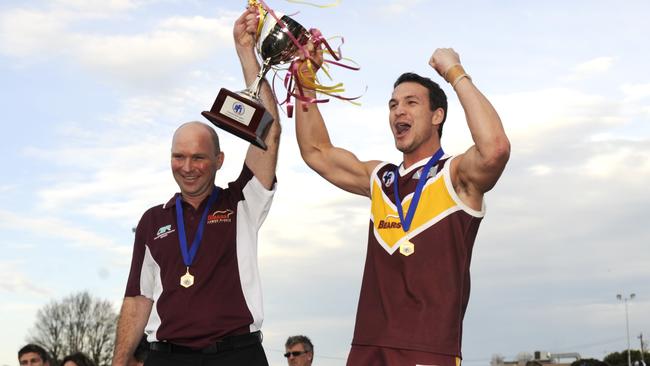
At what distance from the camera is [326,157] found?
6.50 metres

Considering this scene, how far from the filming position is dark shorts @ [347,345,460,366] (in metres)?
5.25

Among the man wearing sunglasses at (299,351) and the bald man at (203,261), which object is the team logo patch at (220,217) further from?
the man wearing sunglasses at (299,351)

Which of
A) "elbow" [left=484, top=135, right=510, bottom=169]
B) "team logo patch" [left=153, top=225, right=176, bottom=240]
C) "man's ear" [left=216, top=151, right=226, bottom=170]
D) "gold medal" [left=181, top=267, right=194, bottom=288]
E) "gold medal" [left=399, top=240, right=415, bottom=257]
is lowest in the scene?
"gold medal" [left=181, top=267, right=194, bottom=288]

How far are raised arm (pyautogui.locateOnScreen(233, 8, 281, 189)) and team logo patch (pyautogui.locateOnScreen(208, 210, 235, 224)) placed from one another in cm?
33

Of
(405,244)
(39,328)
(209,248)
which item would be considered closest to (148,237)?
(209,248)

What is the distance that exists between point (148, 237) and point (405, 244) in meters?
2.07

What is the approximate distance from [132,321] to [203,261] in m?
0.74

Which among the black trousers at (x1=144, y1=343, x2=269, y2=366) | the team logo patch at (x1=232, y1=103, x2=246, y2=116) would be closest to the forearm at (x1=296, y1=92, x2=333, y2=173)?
the team logo patch at (x1=232, y1=103, x2=246, y2=116)

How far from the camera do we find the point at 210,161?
640 cm

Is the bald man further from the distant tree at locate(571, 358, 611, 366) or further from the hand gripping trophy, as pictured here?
the distant tree at locate(571, 358, 611, 366)

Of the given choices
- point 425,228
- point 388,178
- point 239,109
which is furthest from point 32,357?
point 425,228

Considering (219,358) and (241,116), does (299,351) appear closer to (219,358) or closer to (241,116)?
(219,358)

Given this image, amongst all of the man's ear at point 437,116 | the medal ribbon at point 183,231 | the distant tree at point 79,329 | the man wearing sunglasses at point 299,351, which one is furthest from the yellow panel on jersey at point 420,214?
the distant tree at point 79,329

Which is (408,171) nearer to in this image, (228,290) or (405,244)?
(405,244)
